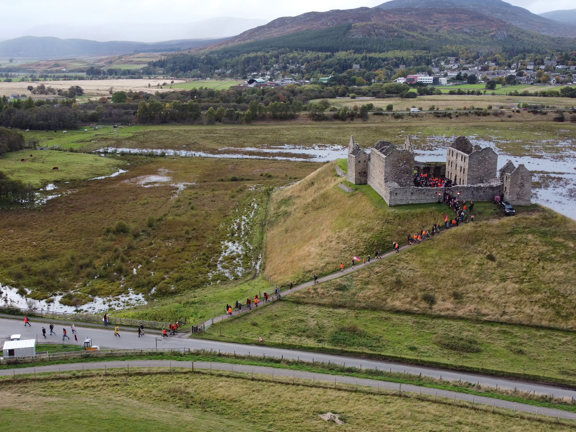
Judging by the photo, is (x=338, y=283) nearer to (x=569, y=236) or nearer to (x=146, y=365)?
(x=146, y=365)

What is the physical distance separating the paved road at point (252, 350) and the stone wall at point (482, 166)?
27.1 metres

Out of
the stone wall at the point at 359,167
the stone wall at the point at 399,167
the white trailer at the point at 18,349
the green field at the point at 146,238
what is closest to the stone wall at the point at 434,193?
the stone wall at the point at 399,167

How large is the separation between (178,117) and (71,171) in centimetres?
6875

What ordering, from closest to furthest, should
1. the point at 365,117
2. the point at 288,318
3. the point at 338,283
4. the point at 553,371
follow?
the point at 553,371 → the point at 288,318 → the point at 338,283 → the point at 365,117

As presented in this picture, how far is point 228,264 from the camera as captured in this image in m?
56.9

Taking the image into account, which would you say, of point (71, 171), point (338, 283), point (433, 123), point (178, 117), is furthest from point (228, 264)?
point (178, 117)

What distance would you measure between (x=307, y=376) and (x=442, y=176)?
37.5 meters

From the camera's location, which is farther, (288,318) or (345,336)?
(288,318)

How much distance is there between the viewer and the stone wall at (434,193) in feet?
168

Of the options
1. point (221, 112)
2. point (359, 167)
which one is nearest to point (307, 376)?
point (359, 167)

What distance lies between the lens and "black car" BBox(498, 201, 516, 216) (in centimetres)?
4775

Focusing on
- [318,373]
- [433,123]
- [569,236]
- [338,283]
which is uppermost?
[433,123]

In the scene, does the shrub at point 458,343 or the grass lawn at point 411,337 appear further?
the shrub at point 458,343

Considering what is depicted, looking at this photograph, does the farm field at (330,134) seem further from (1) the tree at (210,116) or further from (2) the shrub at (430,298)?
(2) the shrub at (430,298)
